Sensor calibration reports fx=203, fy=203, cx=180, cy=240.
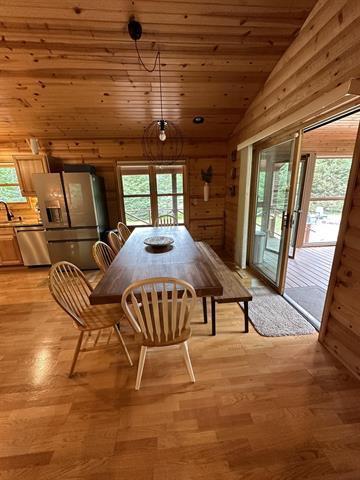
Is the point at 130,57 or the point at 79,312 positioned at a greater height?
the point at 130,57

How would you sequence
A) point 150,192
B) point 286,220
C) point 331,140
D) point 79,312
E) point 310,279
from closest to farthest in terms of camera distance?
point 79,312 → point 286,220 → point 310,279 → point 331,140 → point 150,192

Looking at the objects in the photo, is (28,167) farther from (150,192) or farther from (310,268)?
(310,268)

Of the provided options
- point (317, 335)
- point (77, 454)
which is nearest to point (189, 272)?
point (77, 454)

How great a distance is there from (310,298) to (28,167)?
490 centimetres

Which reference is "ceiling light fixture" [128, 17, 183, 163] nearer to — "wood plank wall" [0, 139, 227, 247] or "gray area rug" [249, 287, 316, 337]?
"wood plank wall" [0, 139, 227, 247]

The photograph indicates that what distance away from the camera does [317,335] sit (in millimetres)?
1972

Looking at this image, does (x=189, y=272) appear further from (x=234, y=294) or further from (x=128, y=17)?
(x=128, y=17)

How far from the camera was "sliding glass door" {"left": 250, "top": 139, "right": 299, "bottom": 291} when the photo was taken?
250 cm

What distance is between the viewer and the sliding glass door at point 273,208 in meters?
2.50

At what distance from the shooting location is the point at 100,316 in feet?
5.54


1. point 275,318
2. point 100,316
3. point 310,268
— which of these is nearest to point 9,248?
point 100,316

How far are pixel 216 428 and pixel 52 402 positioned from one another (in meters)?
1.14

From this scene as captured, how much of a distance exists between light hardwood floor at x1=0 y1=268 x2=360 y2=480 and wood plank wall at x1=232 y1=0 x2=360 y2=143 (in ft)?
7.40

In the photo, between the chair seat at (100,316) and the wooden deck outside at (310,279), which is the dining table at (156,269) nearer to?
the chair seat at (100,316)
